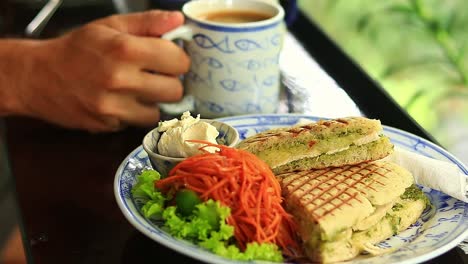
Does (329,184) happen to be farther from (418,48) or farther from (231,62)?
(418,48)

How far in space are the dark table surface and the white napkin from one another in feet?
0.32

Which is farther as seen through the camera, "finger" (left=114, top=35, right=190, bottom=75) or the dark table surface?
"finger" (left=114, top=35, right=190, bottom=75)

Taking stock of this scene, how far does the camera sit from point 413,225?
0.98m

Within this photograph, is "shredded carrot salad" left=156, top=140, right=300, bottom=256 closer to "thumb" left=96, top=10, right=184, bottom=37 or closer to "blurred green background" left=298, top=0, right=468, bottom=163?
"thumb" left=96, top=10, right=184, bottom=37

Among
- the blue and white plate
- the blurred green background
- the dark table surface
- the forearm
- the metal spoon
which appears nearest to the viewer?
the blue and white plate

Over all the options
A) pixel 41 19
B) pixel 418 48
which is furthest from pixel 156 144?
pixel 418 48

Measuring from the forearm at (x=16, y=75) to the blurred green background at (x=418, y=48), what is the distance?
122 cm

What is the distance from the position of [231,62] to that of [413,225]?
1.65 feet

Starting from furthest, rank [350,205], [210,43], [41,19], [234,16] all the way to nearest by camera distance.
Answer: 1. [41,19]
2. [234,16]
3. [210,43]
4. [350,205]

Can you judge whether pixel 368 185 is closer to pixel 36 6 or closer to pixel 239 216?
pixel 239 216

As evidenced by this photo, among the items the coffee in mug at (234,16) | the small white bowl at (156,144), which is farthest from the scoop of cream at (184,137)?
the coffee in mug at (234,16)

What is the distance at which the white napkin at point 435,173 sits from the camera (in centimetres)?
100

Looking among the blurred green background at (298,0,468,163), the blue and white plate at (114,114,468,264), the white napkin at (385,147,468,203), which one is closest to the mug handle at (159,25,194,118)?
the blue and white plate at (114,114,468,264)

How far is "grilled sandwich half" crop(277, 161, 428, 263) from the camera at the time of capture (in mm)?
868
